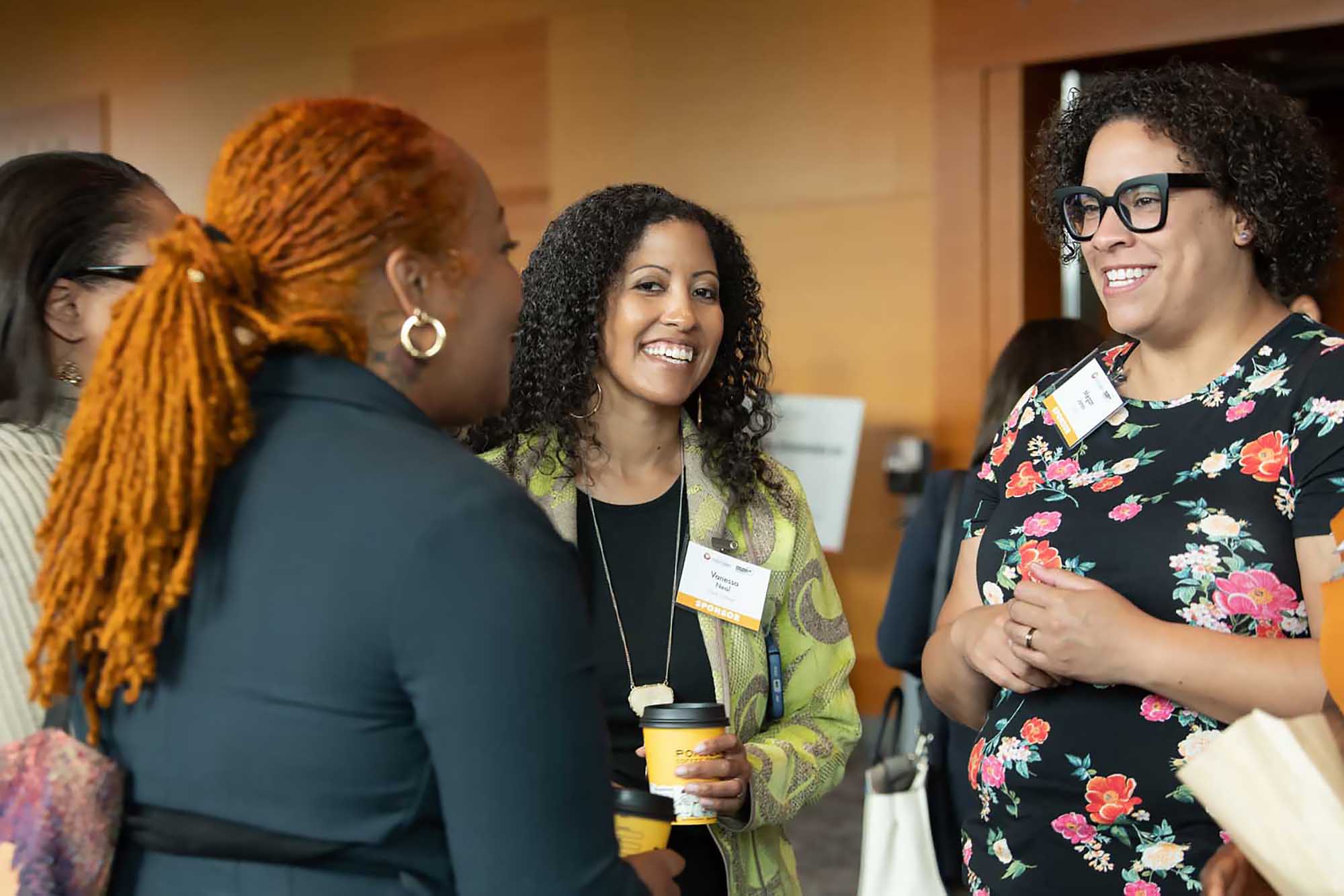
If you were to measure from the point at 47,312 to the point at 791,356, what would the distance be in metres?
3.99

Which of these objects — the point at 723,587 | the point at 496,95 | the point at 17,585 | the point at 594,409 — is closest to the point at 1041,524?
the point at 723,587

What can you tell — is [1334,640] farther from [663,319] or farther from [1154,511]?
[663,319]

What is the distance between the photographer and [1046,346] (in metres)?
3.08

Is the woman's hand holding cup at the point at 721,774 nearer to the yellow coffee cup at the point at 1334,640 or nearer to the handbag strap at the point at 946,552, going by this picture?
the yellow coffee cup at the point at 1334,640

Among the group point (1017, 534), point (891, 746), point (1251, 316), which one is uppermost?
point (1251, 316)

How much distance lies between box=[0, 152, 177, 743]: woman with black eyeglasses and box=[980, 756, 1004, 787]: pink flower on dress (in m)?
1.20

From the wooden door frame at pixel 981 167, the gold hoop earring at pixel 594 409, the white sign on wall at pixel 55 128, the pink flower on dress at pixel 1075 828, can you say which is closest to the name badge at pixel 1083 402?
the pink flower on dress at pixel 1075 828

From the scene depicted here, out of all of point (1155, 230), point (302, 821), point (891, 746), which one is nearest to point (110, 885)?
point (302, 821)

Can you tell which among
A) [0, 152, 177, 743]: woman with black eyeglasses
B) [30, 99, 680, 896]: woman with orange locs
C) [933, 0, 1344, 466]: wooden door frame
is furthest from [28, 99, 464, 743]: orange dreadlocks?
[933, 0, 1344, 466]: wooden door frame

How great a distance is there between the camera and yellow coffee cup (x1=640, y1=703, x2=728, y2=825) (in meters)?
1.55

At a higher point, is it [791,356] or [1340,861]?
[791,356]

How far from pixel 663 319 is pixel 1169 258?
0.77 metres

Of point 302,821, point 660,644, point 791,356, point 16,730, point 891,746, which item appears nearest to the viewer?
point 302,821

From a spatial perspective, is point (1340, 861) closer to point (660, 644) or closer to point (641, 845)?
point (641, 845)
